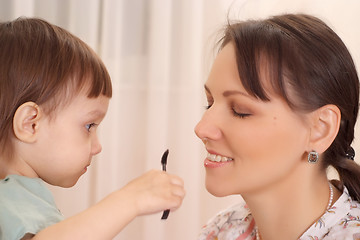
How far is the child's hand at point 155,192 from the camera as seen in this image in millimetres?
995

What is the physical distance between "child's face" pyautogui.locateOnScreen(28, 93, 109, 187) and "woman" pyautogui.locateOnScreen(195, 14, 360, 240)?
0.88ft

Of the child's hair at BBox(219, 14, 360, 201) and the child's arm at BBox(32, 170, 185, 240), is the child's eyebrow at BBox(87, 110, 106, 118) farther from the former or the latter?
the child's hair at BBox(219, 14, 360, 201)

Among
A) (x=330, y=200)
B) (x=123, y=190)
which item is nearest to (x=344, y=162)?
(x=330, y=200)

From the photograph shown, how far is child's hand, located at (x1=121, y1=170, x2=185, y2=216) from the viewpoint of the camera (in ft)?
3.26

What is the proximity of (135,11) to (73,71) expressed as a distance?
3.88 ft

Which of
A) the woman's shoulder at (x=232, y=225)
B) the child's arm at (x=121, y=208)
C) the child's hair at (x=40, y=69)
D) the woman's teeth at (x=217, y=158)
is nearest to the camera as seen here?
the child's arm at (x=121, y=208)

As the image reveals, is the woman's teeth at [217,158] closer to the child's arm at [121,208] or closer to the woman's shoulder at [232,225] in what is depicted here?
the child's arm at [121,208]

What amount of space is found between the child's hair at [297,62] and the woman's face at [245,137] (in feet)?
0.09

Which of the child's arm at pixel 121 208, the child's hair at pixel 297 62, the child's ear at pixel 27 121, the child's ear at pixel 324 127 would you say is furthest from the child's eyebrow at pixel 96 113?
the child's ear at pixel 324 127

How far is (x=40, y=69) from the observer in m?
1.10

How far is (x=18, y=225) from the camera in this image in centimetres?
94

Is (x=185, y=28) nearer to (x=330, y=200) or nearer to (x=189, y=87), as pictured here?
(x=189, y=87)

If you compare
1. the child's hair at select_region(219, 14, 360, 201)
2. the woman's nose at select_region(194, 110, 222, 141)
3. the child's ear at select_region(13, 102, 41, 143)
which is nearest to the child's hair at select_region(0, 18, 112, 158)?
the child's ear at select_region(13, 102, 41, 143)

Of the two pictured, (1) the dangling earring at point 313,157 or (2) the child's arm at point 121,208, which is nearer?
(2) the child's arm at point 121,208
